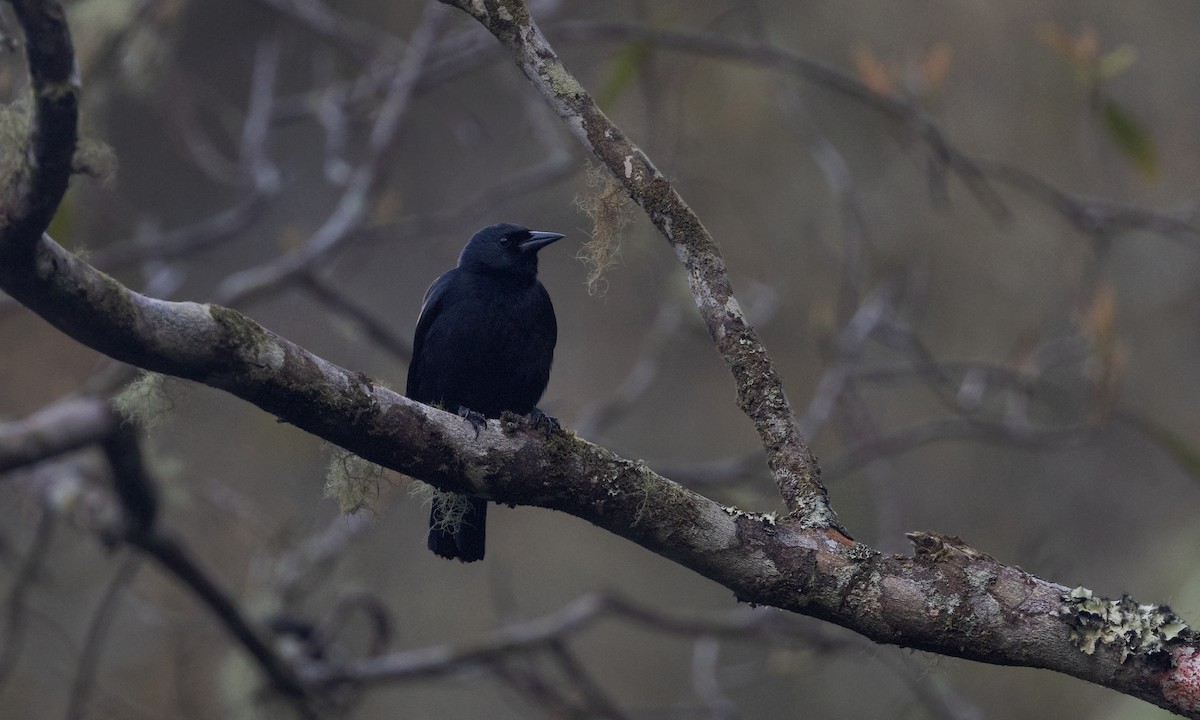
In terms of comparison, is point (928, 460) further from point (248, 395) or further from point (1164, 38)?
point (248, 395)

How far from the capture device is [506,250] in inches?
149

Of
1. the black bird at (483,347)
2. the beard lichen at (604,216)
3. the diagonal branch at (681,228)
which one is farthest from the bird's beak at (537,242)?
the diagonal branch at (681,228)

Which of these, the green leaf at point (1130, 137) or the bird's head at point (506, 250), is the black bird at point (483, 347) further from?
the green leaf at point (1130, 137)

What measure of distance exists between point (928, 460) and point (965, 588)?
5443 mm

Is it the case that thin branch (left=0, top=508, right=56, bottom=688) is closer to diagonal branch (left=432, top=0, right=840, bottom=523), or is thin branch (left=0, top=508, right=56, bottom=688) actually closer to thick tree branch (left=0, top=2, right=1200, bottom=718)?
thick tree branch (left=0, top=2, right=1200, bottom=718)

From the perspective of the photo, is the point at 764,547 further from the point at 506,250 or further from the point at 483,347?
the point at 506,250

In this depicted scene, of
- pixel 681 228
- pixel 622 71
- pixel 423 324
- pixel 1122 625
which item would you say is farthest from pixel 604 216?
pixel 622 71

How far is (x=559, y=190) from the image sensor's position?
24.8 feet

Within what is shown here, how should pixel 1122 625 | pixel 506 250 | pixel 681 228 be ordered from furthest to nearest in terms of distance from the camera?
pixel 506 250
pixel 681 228
pixel 1122 625

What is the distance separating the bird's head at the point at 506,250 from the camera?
148 inches

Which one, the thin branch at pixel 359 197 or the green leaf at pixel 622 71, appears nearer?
the green leaf at pixel 622 71

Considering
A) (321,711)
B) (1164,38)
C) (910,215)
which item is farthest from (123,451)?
(1164,38)

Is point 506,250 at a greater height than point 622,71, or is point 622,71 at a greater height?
point 622,71

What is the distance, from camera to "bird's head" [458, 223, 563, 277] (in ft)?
12.3
